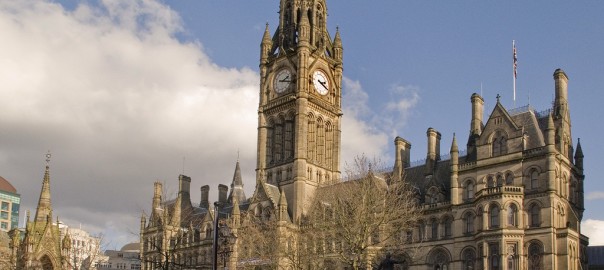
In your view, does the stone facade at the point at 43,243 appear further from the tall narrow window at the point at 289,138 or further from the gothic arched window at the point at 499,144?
the gothic arched window at the point at 499,144

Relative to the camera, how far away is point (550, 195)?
58.7 metres

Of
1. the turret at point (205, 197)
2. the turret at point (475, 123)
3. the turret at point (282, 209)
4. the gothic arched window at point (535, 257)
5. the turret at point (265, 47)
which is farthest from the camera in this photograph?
the turret at point (205, 197)

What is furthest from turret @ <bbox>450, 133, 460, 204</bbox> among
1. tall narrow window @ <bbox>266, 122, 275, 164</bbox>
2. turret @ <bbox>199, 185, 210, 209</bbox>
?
turret @ <bbox>199, 185, 210, 209</bbox>

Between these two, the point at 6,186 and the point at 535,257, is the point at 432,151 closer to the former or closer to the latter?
the point at 535,257

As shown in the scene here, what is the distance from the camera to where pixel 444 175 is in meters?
70.3

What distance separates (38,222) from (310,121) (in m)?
31.6

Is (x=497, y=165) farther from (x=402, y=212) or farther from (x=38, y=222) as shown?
(x=38, y=222)

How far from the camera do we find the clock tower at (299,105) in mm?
83688

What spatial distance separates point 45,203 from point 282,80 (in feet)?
102

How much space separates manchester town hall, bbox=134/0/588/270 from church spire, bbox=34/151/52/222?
11334 millimetres

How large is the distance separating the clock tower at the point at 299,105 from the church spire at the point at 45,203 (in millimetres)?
23668

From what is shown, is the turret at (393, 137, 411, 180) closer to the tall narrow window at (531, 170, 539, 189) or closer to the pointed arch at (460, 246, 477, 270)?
the pointed arch at (460, 246, 477, 270)

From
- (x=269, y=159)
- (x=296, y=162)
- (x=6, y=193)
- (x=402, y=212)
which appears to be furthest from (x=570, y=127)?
(x=6, y=193)

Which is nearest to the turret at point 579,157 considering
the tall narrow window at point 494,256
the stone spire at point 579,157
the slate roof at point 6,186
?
the stone spire at point 579,157
